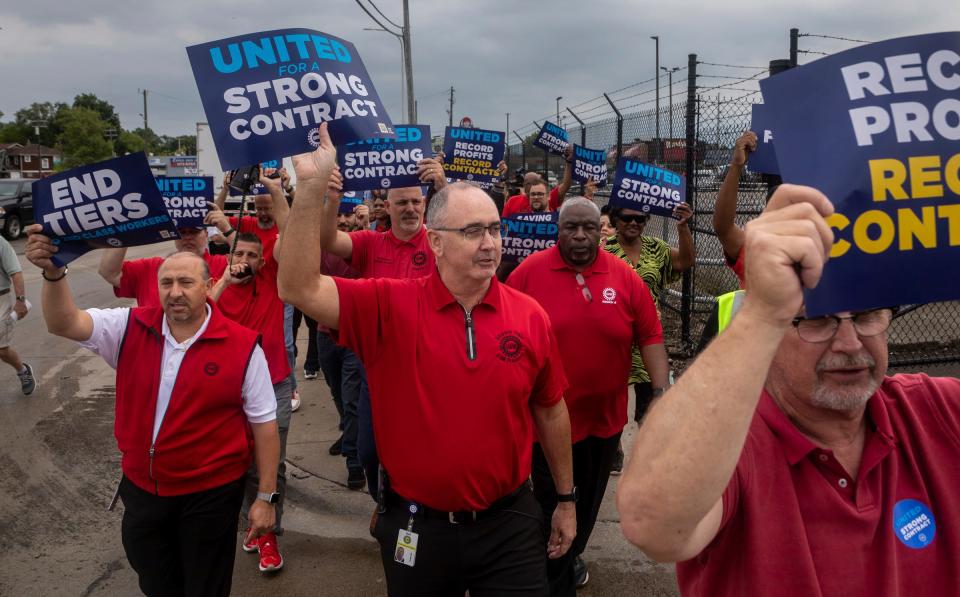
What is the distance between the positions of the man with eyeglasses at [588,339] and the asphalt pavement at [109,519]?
28.8 inches

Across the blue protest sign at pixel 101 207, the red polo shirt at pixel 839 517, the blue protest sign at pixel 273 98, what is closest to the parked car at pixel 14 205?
the blue protest sign at pixel 101 207

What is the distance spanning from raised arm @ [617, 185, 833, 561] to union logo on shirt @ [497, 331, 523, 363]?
146 centimetres

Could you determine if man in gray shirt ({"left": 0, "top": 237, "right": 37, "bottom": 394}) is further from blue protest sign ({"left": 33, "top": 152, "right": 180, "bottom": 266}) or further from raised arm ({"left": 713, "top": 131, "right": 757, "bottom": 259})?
raised arm ({"left": 713, "top": 131, "right": 757, "bottom": 259})

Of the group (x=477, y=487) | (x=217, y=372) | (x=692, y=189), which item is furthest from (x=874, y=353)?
(x=692, y=189)

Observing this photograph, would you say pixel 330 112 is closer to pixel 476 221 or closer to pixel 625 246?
pixel 476 221

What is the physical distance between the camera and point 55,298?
124 inches

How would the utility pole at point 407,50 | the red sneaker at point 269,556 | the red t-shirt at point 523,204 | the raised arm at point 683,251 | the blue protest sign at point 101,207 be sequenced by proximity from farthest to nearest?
1. the utility pole at point 407,50
2. the red t-shirt at point 523,204
3. the raised arm at point 683,251
4. the red sneaker at point 269,556
5. the blue protest sign at point 101,207

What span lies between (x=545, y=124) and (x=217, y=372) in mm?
8407

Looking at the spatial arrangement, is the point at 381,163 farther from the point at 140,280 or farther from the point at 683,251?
the point at 683,251

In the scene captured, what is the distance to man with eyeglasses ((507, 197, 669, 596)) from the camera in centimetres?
379

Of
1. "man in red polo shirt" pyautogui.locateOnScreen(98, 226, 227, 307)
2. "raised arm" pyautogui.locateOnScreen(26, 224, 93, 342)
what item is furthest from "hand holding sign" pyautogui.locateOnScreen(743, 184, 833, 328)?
"man in red polo shirt" pyautogui.locateOnScreen(98, 226, 227, 307)

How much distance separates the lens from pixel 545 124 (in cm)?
1084

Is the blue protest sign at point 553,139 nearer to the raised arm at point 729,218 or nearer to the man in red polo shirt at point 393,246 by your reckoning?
the man in red polo shirt at point 393,246

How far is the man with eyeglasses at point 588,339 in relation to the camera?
3793 mm
